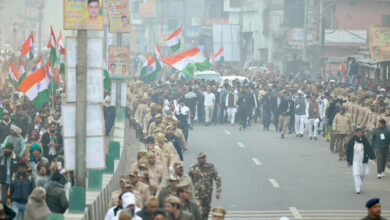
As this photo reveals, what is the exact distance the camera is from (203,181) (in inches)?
626

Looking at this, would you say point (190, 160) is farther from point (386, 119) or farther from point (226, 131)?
point (226, 131)

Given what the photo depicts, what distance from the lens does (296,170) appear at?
24641 millimetres

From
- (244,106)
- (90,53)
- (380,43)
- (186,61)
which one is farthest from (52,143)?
(380,43)

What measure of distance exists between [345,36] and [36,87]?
130 ft

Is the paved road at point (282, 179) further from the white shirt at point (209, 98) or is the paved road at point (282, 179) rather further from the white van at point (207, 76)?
the white van at point (207, 76)

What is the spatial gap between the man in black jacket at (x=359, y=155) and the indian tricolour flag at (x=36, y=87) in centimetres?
753

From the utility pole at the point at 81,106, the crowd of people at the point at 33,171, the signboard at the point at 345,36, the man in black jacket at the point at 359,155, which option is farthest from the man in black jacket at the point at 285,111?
the signboard at the point at 345,36

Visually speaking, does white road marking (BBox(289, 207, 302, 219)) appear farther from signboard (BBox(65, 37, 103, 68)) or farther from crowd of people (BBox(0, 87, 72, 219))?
signboard (BBox(65, 37, 103, 68))

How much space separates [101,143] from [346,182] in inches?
365

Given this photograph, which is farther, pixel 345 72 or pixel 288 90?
pixel 345 72

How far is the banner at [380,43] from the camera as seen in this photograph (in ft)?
123

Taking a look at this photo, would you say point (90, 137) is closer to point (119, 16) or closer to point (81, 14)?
point (81, 14)

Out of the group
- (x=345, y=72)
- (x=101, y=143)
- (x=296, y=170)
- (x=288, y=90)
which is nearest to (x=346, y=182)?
(x=296, y=170)

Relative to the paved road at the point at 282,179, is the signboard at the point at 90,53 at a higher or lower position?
higher
